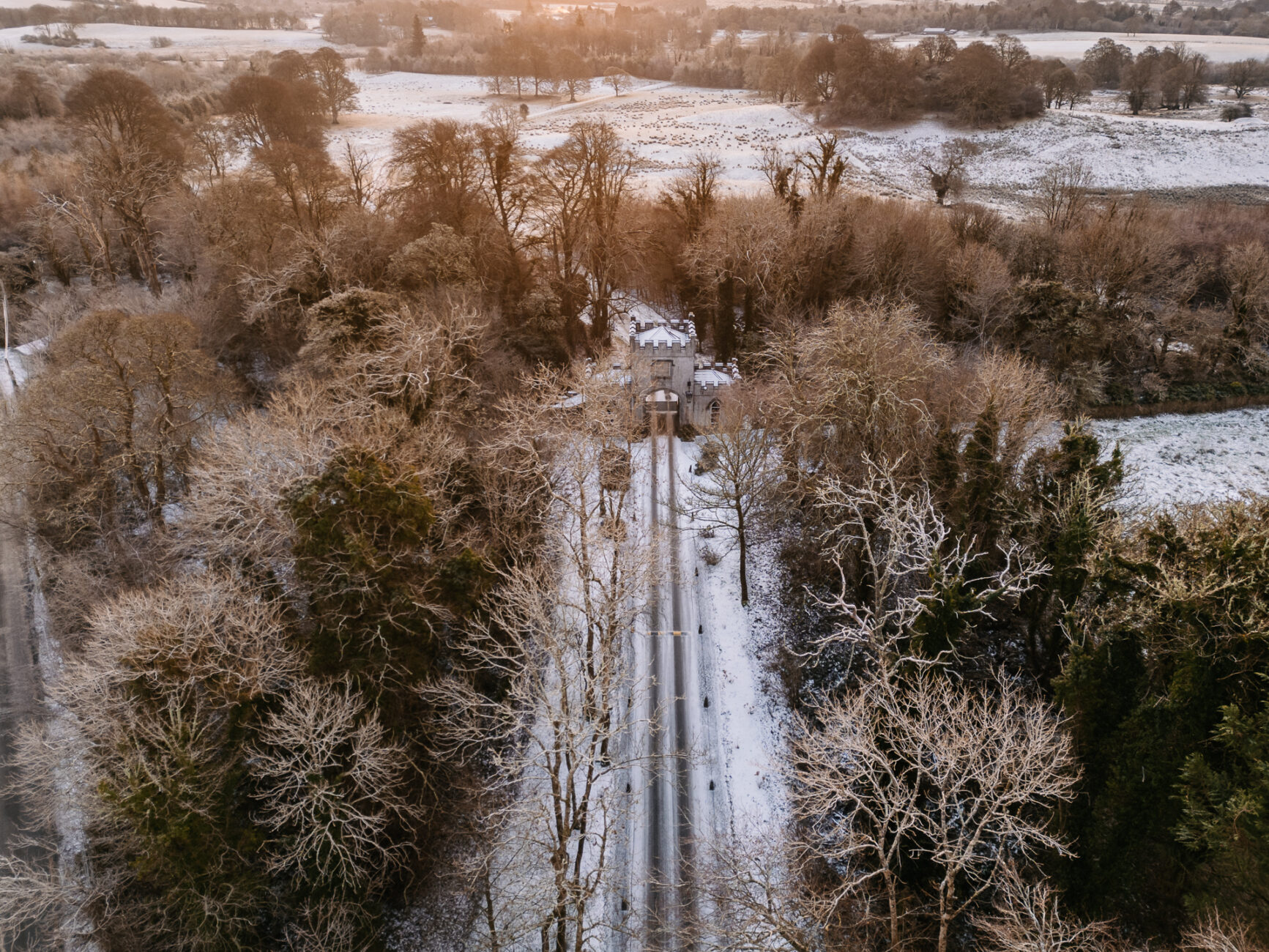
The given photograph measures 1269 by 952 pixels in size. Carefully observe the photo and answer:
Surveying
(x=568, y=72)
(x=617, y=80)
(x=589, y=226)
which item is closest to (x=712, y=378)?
(x=589, y=226)

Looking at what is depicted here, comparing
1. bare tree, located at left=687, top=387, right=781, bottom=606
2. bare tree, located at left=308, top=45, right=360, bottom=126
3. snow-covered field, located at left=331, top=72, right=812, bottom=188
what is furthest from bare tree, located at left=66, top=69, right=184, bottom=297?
bare tree, located at left=687, top=387, right=781, bottom=606

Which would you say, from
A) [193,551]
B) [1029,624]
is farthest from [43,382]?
[1029,624]

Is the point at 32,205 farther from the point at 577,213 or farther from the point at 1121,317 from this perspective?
the point at 1121,317

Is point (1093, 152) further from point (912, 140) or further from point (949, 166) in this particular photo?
point (949, 166)

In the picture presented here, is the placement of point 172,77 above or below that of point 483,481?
A: above

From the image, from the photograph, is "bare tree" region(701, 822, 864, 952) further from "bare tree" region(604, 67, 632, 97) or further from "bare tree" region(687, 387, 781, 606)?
"bare tree" region(604, 67, 632, 97)

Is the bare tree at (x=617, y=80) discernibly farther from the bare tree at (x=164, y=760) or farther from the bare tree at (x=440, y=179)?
the bare tree at (x=164, y=760)
